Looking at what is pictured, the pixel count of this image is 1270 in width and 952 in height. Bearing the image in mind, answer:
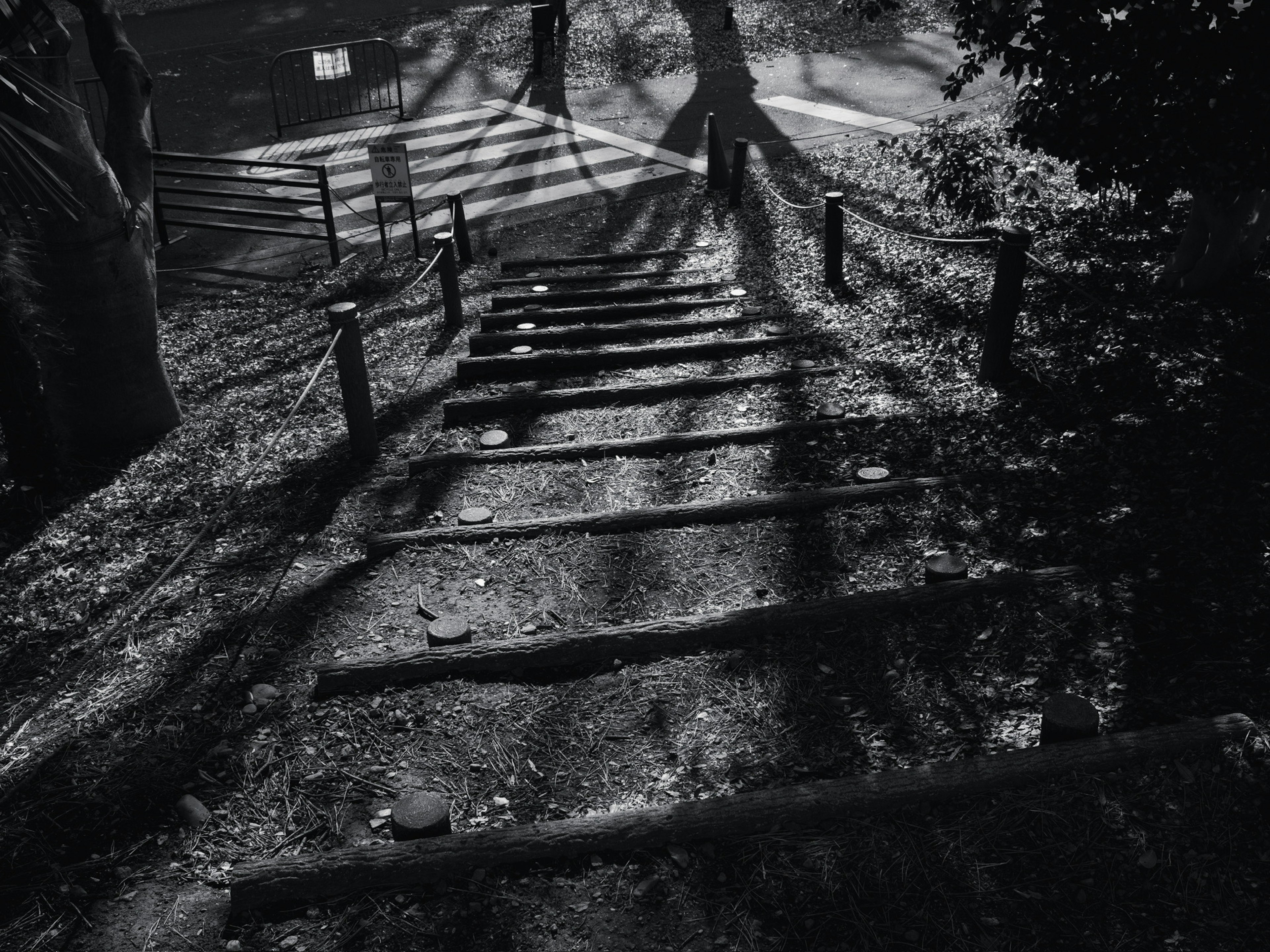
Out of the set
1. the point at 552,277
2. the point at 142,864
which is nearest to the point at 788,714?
the point at 142,864

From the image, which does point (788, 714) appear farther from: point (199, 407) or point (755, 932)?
point (199, 407)

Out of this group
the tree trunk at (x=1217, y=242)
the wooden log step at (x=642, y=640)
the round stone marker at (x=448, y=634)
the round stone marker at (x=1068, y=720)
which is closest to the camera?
the round stone marker at (x=1068, y=720)

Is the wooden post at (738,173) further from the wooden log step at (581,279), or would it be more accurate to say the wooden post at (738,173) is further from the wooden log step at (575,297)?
the wooden log step at (575,297)

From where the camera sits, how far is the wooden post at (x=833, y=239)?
856 centimetres

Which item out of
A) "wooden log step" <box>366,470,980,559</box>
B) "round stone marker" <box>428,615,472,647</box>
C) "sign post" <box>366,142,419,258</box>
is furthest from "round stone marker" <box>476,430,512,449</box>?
"sign post" <box>366,142,419,258</box>

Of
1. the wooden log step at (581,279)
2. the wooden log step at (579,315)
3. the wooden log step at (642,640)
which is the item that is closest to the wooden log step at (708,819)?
the wooden log step at (642,640)

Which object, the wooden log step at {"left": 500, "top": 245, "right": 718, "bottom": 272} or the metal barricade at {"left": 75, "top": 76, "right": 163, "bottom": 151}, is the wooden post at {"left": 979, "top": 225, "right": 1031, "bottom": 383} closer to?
the wooden log step at {"left": 500, "top": 245, "right": 718, "bottom": 272}

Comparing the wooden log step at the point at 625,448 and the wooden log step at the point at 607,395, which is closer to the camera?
the wooden log step at the point at 625,448

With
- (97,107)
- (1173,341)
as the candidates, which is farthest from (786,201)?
(97,107)

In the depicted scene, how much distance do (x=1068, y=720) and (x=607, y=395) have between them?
13.2ft

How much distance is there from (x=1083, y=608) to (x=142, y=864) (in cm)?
330

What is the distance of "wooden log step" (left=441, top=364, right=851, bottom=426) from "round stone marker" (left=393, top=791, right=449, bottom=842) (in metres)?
3.68

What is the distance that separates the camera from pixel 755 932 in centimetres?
266

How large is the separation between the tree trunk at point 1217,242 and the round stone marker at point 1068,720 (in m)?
3.93
